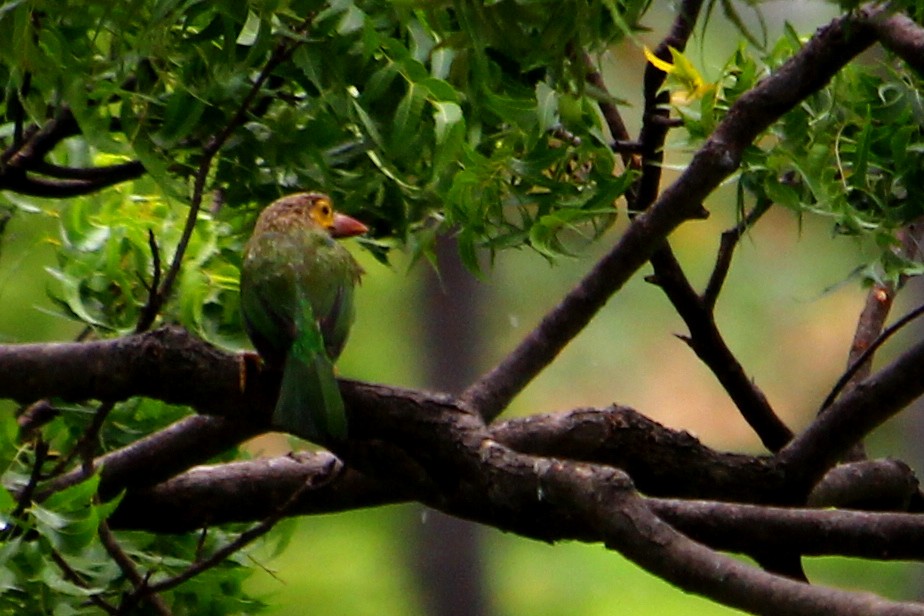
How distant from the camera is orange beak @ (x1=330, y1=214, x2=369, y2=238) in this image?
2.16 meters

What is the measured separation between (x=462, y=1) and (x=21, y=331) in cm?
272

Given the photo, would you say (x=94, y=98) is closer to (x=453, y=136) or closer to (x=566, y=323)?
(x=453, y=136)

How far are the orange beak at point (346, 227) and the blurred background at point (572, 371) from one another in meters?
1.52

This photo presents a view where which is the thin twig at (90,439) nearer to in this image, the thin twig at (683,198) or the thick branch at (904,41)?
the thin twig at (683,198)

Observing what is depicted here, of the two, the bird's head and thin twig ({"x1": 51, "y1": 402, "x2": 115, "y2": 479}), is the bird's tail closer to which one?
thin twig ({"x1": 51, "y1": 402, "x2": 115, "y2": 479})

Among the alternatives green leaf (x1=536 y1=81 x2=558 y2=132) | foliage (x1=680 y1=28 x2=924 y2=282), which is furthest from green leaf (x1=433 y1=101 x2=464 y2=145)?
foliage (x1=680 y1=28 x2=924 y2=282)

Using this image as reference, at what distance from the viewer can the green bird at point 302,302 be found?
5.33ft

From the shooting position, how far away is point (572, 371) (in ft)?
16.4

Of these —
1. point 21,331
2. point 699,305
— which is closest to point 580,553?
point 21,331

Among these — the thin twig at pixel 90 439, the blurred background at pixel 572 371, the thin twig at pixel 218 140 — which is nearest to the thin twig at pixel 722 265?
the thin twig at pixel 218 140

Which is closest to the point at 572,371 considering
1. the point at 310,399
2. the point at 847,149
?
the point at 847,149

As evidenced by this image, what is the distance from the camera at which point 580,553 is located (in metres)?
5.18

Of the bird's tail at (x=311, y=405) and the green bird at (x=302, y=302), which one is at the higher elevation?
the green bird at (x=302, y=302)

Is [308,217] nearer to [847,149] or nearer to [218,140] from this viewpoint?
[218,140]
